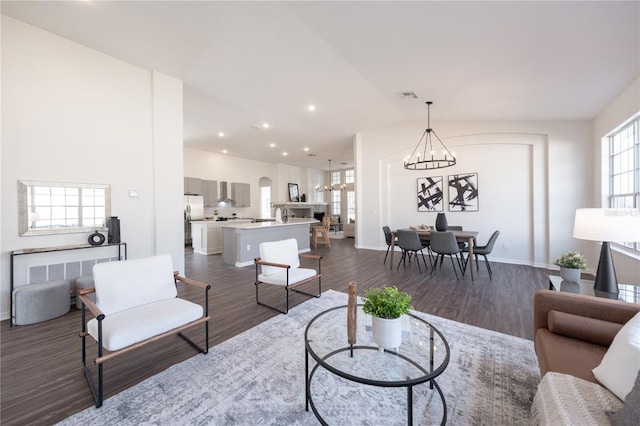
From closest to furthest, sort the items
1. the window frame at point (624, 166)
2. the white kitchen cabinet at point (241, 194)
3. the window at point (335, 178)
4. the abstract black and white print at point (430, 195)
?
1. the window frame at point (624, 166)
2. the abstract black and white print at point (430, 195)
3. the white kitchen cabinet at point (241, 194)
4. the window at point (335, 178)

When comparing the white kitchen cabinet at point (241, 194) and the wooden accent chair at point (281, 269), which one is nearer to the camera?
the wooden accent chair at point (281, 269)

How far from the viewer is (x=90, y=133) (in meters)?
3.41

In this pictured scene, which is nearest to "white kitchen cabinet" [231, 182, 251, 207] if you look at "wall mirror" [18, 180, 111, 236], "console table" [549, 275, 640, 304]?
"wall mirror" [18, 180, 111, 236]

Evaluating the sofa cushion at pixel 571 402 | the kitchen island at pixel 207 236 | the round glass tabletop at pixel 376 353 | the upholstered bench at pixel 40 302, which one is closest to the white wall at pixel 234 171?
the kitchen island at pixel 207 236

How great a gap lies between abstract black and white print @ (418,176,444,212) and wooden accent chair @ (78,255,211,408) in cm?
556

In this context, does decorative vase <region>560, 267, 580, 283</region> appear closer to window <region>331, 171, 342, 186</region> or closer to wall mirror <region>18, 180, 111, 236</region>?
wall mirror <region>18, 180, 111, 236</region>

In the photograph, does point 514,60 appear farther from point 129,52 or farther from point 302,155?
point 302,155

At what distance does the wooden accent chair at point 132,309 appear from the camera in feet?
5.48

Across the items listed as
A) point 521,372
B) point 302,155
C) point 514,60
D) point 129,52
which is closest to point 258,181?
point 302,155

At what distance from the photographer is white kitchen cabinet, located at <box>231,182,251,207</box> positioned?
9.72m

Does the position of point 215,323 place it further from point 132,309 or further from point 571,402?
point 571,402

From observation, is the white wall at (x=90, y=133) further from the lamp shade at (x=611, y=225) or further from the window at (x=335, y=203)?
the window at (x=335, y=203)

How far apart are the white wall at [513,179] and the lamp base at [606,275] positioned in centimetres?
361

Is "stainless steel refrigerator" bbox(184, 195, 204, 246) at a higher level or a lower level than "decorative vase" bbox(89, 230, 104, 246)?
higher
